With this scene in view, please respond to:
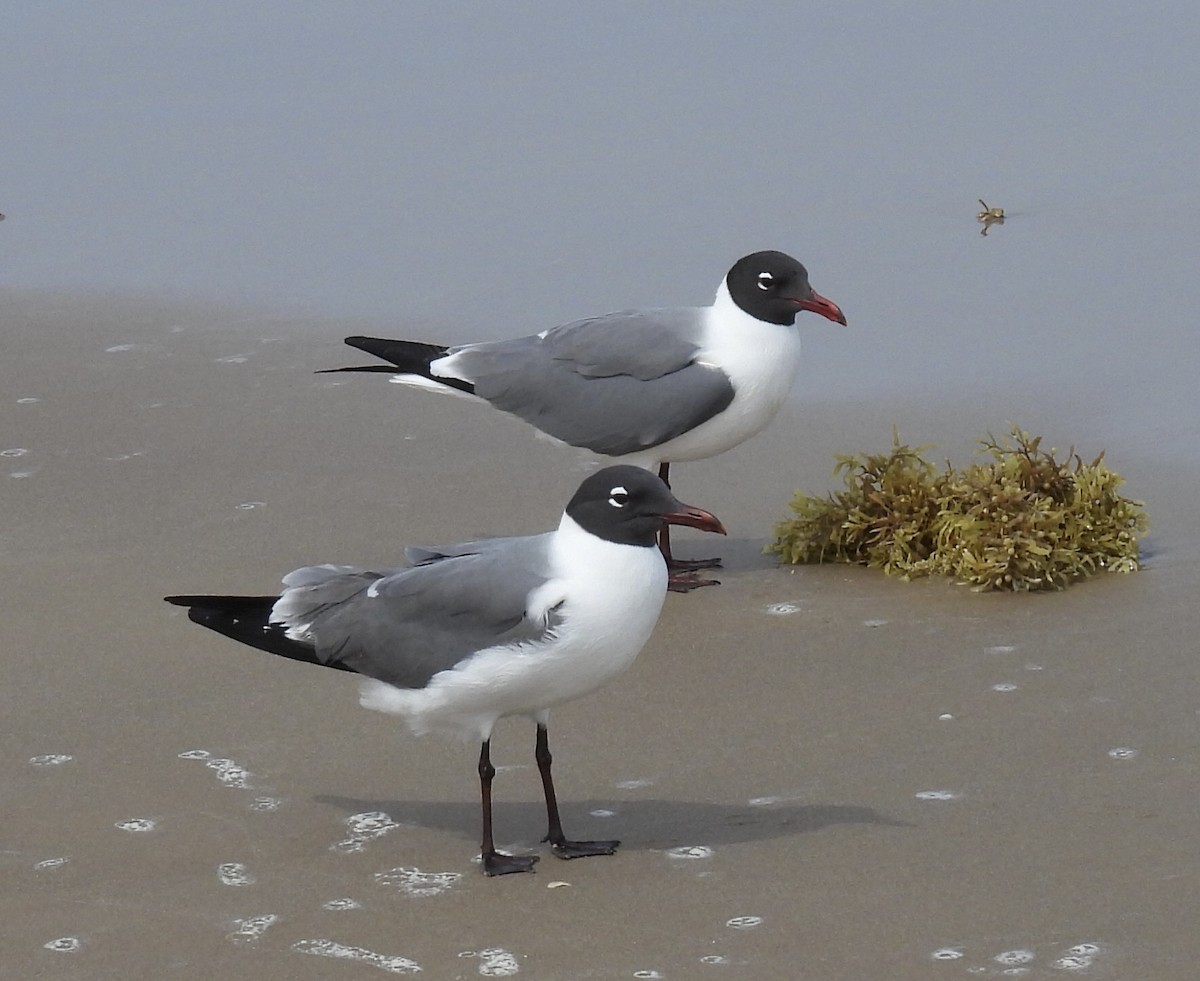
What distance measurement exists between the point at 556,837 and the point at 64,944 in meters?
1.26

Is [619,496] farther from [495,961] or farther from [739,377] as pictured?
[739,377]

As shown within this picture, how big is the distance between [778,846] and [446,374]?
10.7ft

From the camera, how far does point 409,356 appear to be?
26.7ft

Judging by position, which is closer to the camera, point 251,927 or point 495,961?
point 495,961

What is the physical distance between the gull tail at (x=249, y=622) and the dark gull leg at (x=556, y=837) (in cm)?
58

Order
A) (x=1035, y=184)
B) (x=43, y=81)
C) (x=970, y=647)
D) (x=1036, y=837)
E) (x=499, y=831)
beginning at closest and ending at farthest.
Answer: (x=1036, y=837)
(x=499, y=831)
(x=970, y=647)
(x=1035, y=184)
(x=43, y=81)

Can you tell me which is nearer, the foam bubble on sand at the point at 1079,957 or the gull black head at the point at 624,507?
the foam bubble on sand at the point at 1079,957

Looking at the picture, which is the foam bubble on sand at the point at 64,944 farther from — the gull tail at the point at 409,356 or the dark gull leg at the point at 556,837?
the gull tail at the point at 409,356

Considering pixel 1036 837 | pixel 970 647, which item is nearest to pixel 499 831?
pixel 1036 837

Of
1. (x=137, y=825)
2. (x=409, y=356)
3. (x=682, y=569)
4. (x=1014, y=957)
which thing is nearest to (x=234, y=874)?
(x=137, y=825)

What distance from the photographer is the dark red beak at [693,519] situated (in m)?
5.25

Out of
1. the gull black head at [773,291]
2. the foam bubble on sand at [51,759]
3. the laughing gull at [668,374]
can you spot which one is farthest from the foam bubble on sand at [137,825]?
the gull black head at [773,291]

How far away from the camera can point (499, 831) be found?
552 centimetres

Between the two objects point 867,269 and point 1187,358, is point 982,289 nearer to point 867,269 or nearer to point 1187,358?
point 867,269
